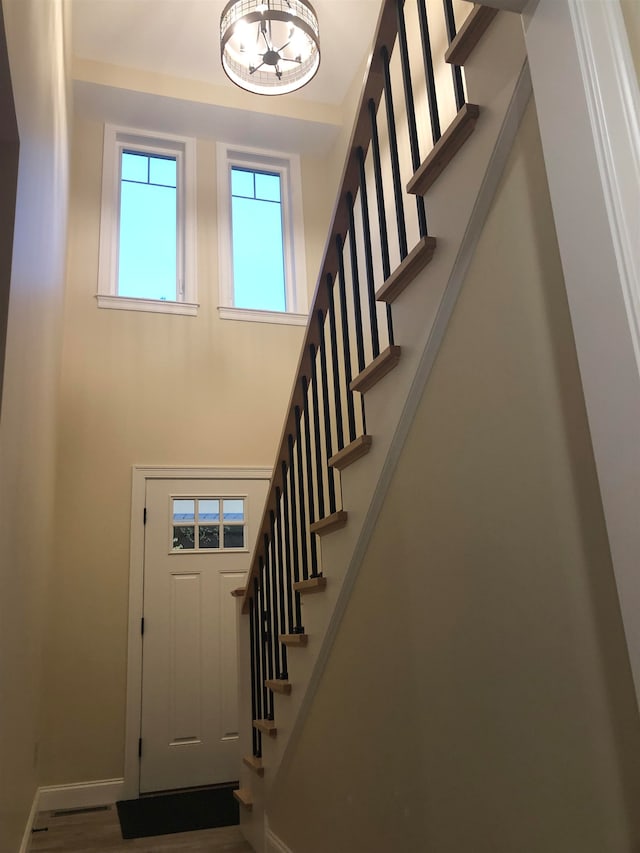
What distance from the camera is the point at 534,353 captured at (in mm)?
1314

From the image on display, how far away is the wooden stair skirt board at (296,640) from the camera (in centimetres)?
245

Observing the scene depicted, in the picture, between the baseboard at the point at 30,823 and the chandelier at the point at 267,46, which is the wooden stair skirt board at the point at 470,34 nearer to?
the chandelier at the point at 267,46

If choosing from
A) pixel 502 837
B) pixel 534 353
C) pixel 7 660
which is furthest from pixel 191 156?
pixel 502 837

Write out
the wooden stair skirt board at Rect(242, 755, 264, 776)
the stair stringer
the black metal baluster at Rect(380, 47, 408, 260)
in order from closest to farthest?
the stair stringer < the black metal baluster at Rect(380, 47, 408, 260) < the wooden stair skirt board at Rect(242, 755, 264, 776)

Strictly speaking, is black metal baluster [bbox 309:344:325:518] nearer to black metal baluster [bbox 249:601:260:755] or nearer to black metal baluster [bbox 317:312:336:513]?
black metal baluster [bbox 317:312:336:513]

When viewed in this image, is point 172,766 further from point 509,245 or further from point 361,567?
point 509,245

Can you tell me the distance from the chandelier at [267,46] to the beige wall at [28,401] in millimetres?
1004

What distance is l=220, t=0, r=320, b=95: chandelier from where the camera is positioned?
3891mm

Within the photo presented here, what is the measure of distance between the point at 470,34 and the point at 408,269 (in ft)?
1.77

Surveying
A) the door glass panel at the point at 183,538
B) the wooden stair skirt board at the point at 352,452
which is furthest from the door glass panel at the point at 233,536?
the wooden stair skirt board at the point at 352,452

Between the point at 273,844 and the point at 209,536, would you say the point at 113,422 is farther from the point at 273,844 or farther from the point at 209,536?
the point at 273,844

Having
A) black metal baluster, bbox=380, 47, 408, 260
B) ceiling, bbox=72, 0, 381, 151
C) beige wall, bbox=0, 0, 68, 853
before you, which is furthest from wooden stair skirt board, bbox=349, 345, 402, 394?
ceiling, bbox=72, 0, 381, 151

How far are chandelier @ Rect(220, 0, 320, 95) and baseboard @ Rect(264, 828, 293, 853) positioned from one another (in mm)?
4130

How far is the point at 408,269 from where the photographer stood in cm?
174
